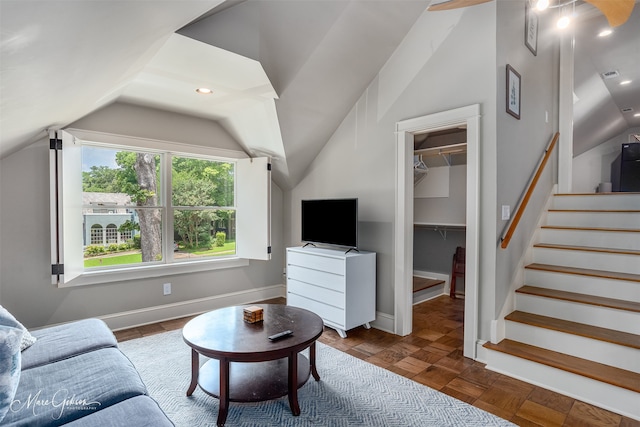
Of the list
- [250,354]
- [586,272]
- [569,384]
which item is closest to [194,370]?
[250,354]

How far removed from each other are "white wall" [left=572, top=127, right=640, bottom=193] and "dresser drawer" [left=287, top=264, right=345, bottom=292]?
7194 millimetres

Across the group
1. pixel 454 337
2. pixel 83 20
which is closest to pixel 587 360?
pixel 454 337

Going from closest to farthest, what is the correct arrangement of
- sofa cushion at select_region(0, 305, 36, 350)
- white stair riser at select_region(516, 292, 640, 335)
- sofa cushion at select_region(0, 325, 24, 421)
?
sofa cushion at select_region(0, 325, 24, 421), sofa cushion at select_region(0, 305, 36, 350), white stair riser at select_region(516, 292, 640, 335)

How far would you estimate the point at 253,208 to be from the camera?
411 centimetres

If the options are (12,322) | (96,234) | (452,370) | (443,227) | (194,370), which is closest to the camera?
(12,322)

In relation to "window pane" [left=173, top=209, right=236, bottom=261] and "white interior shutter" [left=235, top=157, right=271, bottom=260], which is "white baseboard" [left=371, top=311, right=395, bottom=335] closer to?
"white interior shutter" [left=235, top=157, right=271, bottom=260]

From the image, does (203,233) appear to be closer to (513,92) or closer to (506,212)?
(506,212)

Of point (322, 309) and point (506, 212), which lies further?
point (322, 309)

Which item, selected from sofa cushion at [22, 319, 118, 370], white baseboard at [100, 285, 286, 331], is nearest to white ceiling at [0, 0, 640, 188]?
sofa cushion at [22, 319, 118, 370]

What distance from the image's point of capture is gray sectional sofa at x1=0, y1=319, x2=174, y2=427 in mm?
1185

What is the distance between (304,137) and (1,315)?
9.37 feet

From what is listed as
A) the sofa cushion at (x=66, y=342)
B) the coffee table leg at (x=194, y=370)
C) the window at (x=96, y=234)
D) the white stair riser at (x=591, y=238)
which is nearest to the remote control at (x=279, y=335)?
the coffee table leg at (x=194, y=370)

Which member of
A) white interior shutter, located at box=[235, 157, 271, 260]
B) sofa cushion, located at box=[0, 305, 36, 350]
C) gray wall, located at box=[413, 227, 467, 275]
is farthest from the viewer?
gray wall, located at box=[413, 227, 467, 275]

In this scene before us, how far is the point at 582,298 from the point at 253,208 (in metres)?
3.42
